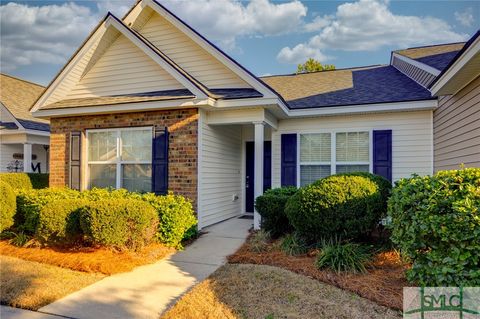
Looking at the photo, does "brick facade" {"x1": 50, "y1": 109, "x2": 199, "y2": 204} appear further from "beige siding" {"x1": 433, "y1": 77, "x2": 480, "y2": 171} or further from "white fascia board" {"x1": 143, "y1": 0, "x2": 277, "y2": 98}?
"beige siding" {"x1": 433, "y1": 77, "x2": 480, "y2": 171}

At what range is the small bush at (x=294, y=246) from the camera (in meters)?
5.55

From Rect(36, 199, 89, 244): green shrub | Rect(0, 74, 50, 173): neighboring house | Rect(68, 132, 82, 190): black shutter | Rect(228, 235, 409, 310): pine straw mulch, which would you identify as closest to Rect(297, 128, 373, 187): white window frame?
Rect(228, 235, 409, 310): pine straw mulch

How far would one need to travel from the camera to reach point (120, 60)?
867cm

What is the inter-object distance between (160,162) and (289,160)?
11.3ft

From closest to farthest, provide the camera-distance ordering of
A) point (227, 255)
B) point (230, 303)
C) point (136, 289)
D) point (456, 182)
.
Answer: point (456, 182) < point (230, 303) < point (136, 289) < point (227, 255)

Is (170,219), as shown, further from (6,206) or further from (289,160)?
(289,160)

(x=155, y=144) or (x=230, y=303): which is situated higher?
(x=155, y=144)

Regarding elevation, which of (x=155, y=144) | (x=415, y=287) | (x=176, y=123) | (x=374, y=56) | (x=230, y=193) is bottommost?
(x=415, y=287)

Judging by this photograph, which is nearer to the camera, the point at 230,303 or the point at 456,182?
the point at 456,182

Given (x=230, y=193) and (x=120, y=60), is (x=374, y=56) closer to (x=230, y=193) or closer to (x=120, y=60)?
(x=230, y=193)

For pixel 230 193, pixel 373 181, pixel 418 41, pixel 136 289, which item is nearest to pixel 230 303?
pixel 136 289

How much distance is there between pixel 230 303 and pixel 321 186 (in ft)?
8.12

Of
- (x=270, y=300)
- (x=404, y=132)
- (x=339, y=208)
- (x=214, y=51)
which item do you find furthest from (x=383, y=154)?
(x=270, y=300)

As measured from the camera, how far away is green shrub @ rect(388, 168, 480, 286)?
3.23 meters
